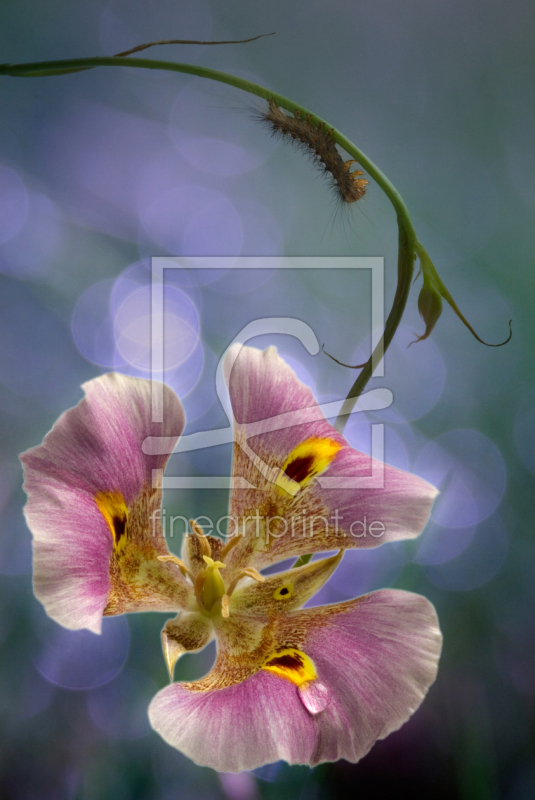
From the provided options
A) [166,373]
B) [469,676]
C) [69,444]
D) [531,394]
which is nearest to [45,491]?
[69,444]

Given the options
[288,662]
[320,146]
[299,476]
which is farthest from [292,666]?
[320,146]

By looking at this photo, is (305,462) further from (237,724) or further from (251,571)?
(237,724)

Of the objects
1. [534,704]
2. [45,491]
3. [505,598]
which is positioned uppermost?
[45,491]

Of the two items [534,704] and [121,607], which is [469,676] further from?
[121,607]

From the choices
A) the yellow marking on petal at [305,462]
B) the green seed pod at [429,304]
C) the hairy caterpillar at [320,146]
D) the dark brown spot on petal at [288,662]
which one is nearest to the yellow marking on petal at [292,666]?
the dark brown spot on petal at [288,662]

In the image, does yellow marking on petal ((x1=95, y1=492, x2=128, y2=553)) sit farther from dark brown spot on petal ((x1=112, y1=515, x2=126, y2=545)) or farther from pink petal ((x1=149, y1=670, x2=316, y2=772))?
pink petal ((x1=149, y1=670, x2=316, y2=772))

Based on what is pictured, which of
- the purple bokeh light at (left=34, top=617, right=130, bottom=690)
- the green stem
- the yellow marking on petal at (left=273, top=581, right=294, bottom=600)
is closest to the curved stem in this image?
the green stem
